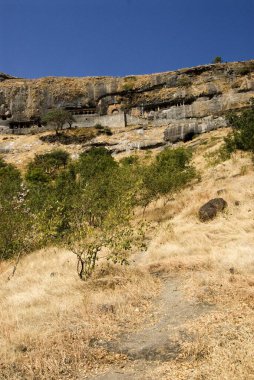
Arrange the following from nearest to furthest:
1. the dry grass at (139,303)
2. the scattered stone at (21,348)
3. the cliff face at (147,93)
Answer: the dry grass at (139,303)
the scattered stone at (21,348)
the cliff face at (147,93)

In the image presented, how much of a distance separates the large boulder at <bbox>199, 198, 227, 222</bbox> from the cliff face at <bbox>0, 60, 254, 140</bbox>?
5463 centimetres

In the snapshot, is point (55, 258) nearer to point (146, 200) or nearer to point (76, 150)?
point (146, 200)

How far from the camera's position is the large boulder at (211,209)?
27875 mm

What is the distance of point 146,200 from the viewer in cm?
3519

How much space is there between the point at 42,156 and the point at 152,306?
2449 inches

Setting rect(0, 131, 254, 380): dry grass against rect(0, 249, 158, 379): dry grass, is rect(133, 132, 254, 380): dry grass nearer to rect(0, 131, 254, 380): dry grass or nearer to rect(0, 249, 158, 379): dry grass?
rect(0, 131, 254, 380): dry grass

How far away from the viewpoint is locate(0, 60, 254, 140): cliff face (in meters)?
84.8

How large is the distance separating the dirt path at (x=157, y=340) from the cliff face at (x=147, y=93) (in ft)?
232

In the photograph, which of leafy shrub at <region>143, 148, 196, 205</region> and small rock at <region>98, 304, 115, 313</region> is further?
leafy shrub at <region>143, 148, 196, 205</region>

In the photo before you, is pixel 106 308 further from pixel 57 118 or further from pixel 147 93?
pixel 147 93

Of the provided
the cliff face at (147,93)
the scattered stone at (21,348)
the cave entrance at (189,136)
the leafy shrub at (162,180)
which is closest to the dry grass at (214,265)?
the leafy shrub at (162,180)

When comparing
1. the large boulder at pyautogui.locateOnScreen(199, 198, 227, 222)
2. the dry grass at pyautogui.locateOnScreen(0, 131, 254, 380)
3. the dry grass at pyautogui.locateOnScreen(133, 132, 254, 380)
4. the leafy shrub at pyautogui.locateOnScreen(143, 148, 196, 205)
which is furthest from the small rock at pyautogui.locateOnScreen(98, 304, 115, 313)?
the leafy shrub at pyautogui.locateOnScreen(143, 148, 196, 205)

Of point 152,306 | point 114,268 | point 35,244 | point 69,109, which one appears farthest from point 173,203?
point 69,109

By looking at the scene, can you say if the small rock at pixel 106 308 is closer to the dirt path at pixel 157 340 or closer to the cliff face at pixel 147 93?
the dirt path at pixel 157 340
